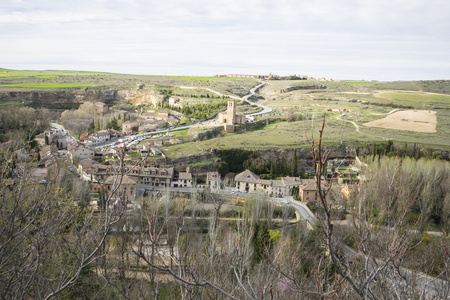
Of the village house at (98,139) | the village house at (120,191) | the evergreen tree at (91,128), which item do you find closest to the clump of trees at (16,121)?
the evergreen tree at (91,128)

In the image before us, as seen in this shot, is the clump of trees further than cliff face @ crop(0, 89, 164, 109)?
No

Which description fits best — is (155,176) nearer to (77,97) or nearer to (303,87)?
(77,97)

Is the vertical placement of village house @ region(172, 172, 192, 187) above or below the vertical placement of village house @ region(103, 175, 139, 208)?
below

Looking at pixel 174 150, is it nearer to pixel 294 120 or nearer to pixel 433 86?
pixel 294 120

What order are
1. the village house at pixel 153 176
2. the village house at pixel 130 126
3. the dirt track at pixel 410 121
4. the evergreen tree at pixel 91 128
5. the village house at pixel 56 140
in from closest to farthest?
1. the village house at pixel 153 176
2. the village house at pixel 56 140
3. the dirt track at pixel 410 121
4. the village house at pixel 130 126
5. the evergreen tree at pixel 91 128

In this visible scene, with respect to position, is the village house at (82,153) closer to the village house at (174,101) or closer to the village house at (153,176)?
the village house at (153,176)

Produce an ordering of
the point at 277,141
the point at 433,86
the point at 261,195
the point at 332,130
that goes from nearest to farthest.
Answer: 1. the point at 261,195
2. the point at 277,141
3. the point at 332,130
4. the point at 433,86

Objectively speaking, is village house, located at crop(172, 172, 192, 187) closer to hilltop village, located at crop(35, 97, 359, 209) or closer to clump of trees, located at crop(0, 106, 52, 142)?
hilltop village, located at crop(35, 97, 359, 209)

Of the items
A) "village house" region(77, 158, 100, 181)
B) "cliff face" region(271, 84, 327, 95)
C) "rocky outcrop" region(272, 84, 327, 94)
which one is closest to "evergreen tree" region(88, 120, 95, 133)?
"village house" region(77, 158, 100, 181)

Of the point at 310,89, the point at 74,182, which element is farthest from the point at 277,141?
the point at 310,89
